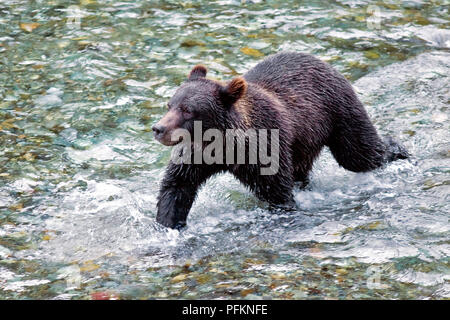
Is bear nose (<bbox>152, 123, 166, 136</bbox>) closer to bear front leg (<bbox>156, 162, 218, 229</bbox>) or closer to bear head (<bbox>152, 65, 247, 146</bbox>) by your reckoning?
bear head (<bbox>152, 65, 247, 146</bbox>)

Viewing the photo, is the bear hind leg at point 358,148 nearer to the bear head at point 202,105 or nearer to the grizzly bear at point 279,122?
the grizzly bear at point 279,122

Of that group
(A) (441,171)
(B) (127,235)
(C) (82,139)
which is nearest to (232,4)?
(C) (82,139)

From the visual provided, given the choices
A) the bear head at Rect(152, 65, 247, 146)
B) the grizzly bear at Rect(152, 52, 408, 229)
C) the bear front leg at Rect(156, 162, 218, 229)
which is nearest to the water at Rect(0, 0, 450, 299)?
the bear front leg at Rect(156, 162, 218, 229)

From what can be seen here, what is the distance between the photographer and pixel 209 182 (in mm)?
8758

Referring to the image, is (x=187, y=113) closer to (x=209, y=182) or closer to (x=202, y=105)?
(x=202, y=105)

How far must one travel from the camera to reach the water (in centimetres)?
657

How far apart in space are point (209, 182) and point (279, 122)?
1.57m

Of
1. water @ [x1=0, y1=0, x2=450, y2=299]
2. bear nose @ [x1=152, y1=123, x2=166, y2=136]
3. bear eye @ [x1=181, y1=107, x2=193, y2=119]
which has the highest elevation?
bear eye @ [x1=181, y1=107, x2=193, y2=119]

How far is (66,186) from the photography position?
834 cm

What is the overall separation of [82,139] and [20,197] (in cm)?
156

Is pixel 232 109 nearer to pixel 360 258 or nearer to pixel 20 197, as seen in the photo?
pixel 360 258

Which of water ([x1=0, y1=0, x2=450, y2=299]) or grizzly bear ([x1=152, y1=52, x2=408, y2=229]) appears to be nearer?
water ([x1=0, y1=0, x2=450, y2=299])

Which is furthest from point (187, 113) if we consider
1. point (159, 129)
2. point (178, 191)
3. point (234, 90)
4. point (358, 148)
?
point (358, 148)

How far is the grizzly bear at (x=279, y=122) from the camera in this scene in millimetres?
7031
